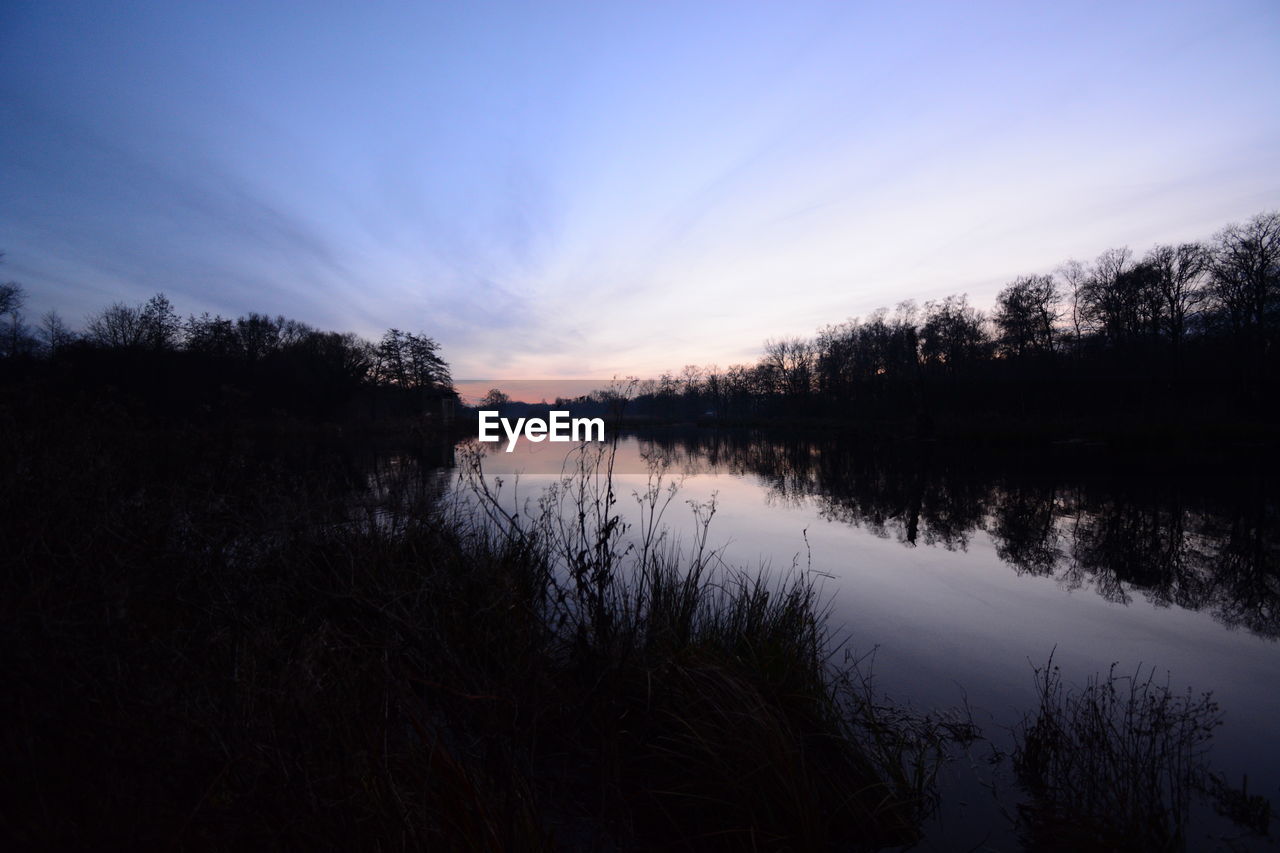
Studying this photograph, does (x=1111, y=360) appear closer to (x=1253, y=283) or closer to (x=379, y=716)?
(x=1253, y=283)

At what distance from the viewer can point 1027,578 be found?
9180 mm

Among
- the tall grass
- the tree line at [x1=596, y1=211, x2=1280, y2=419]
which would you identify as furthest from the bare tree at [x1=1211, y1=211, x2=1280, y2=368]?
the tall grass

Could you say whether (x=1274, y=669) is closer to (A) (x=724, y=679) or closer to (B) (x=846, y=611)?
(B) (x=846, y=611)

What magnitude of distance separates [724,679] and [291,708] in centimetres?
248

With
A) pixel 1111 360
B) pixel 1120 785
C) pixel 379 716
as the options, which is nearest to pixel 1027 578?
pixel 1120 785

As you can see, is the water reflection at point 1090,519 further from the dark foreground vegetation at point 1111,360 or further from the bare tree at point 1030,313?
the bare tree at point 1030,313

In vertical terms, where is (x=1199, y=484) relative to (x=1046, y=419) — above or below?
below

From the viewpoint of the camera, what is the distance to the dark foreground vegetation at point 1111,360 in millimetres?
30062

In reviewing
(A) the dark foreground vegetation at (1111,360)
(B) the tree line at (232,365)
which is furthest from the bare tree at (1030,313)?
(B) the tree line at (232,365)

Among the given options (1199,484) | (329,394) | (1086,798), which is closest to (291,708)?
(1086,798)

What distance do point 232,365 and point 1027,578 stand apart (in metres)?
46.6

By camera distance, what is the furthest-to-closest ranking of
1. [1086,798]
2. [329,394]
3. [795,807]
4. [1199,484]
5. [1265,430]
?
[329,394]
[1265,430]
[1199,484]
[1086,798]
[795,807]

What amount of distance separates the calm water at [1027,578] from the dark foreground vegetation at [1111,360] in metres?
14.8

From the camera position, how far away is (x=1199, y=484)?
17391 millimetres
